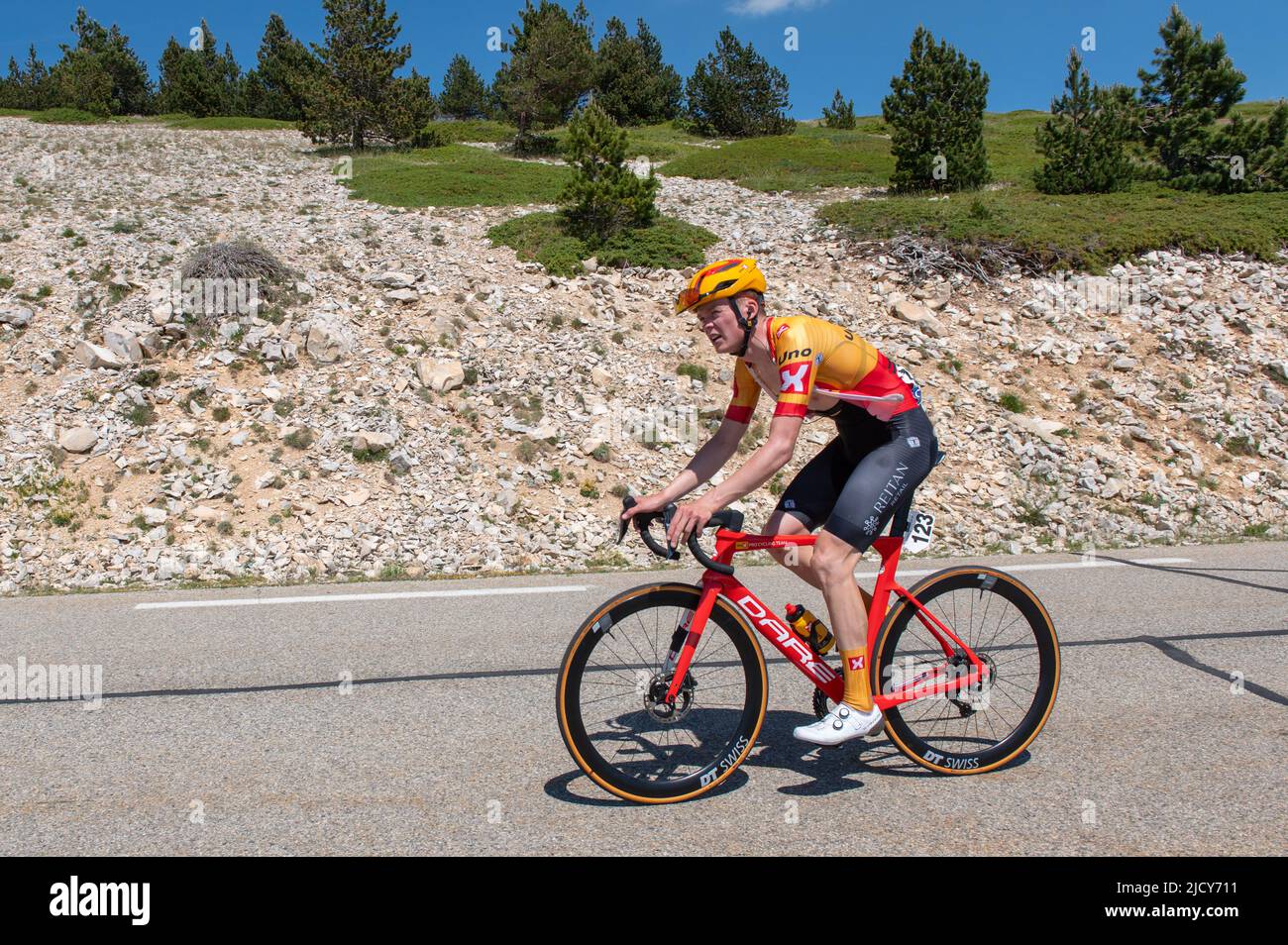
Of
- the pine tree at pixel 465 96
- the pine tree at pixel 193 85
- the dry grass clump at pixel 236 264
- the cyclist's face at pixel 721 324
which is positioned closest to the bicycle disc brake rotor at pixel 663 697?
the cyclist's face at pixel 721 324

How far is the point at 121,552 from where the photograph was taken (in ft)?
32.1

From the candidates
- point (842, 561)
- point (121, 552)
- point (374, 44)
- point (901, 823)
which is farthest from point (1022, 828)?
point (374, 44)

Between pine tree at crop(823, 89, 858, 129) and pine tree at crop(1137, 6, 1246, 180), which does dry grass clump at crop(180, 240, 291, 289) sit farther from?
pine tree at crop(823, 89, 858, 129)

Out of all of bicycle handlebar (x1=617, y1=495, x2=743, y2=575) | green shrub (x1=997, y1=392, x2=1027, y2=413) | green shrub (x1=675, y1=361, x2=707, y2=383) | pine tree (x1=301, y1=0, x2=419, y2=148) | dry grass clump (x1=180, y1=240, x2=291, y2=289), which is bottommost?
bicycle handlebar (x1=617, y1=495, x2=743, y2=575)

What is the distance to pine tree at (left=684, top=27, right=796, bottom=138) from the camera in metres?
48.3

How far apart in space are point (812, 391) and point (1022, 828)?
189 centimetres

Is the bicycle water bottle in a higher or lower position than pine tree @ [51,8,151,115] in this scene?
lower

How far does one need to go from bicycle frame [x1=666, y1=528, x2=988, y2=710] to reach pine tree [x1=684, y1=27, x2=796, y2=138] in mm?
47331

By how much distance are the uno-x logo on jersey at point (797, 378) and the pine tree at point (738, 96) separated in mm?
47401

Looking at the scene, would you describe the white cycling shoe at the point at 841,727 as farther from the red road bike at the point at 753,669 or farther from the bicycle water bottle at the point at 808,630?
the bicycle water bottle at the point at 808,630

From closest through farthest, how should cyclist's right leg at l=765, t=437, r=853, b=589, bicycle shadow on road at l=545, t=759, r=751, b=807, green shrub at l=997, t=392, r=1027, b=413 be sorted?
bicycle shadow on road at l=545, t=759, r=751, b=807 < cyclist's right leg at l=765, t=437, r=853, b=589 < green shrub at l=997, t=392, r=1027, b=413

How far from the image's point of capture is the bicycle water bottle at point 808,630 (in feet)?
13.1

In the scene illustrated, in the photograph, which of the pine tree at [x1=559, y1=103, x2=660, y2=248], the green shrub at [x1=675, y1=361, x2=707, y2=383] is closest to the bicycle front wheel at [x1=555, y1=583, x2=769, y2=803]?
the green shrub at [x1=675, y1=361, x2=707, y2=383]

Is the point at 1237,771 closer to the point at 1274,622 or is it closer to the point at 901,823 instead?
the point at 901,823
